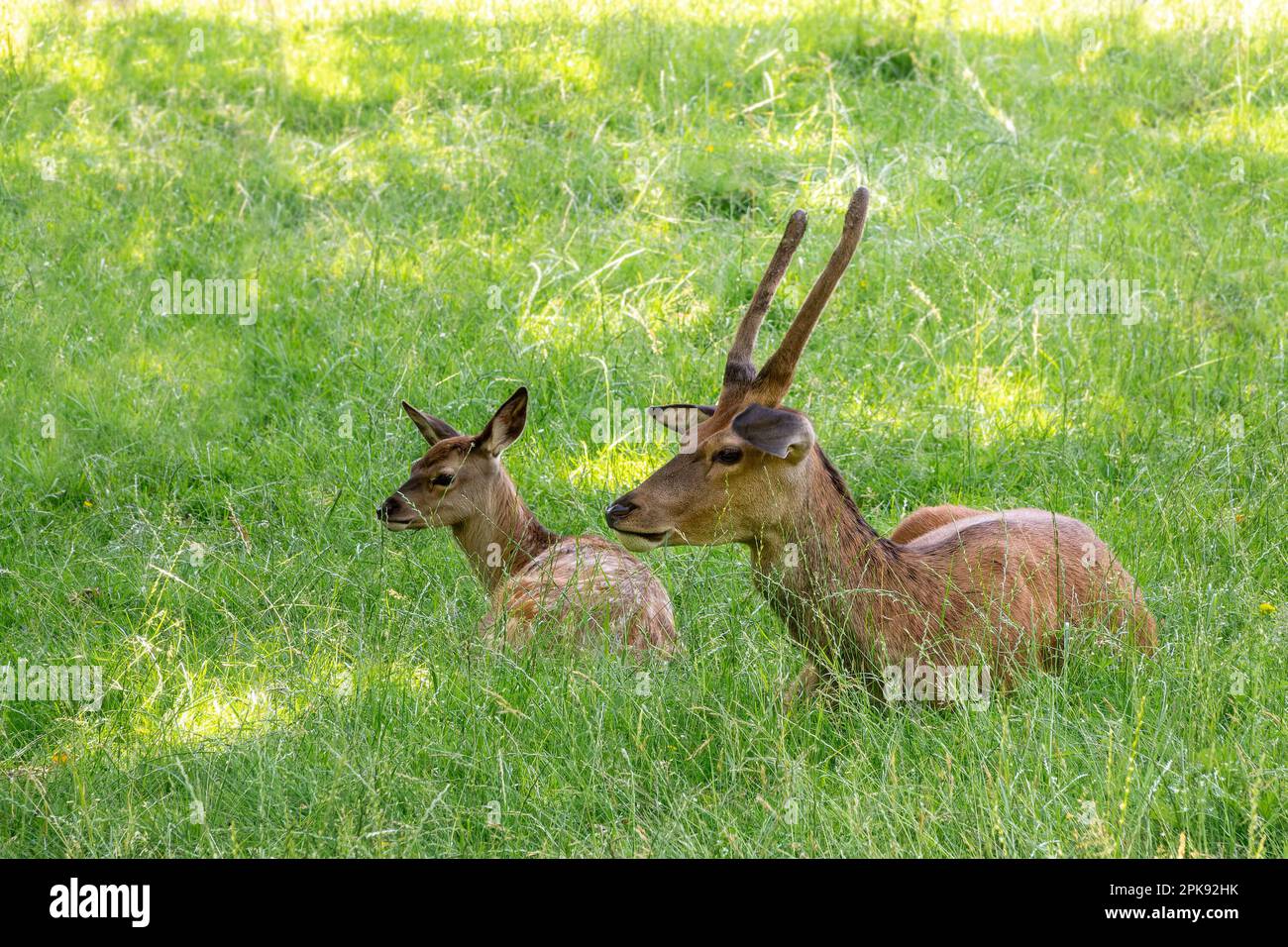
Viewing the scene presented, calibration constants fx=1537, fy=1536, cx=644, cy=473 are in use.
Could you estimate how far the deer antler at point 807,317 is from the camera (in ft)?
15.8

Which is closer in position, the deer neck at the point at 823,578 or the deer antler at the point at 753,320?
the deer neck at the point at 823,578

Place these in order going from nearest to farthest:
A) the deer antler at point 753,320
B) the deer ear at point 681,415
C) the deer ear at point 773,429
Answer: the deer ear at point 773,429
the deer antler at point 753,320
the deer ear at point 681,415

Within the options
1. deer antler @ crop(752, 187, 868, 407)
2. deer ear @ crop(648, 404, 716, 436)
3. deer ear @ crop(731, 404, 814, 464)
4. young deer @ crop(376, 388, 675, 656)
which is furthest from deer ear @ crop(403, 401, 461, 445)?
deer ear @ crop(731, 404, 814, 464)

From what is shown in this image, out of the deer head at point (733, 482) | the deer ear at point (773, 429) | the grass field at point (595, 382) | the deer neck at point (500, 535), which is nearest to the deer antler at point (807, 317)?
the deer head at point (733, 482)

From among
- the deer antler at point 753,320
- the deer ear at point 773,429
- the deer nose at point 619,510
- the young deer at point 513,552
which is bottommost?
the young deer at point 513,552

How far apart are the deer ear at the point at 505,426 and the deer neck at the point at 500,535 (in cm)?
16

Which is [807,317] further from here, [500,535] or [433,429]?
[433,429]

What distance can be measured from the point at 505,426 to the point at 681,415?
1666 mm

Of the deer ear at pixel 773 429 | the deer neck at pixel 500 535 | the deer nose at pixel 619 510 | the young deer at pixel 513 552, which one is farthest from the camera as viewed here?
the deer neck at pixel 500 535

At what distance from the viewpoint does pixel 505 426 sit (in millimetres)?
6676

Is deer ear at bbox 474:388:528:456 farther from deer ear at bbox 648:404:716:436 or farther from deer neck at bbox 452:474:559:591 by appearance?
deer ear at bbox 648:404:716:436

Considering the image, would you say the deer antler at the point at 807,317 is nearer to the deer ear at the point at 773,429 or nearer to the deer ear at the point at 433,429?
the deer ear at the point at 773,429

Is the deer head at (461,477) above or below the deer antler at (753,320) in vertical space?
below

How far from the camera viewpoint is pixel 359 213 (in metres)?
9.27
